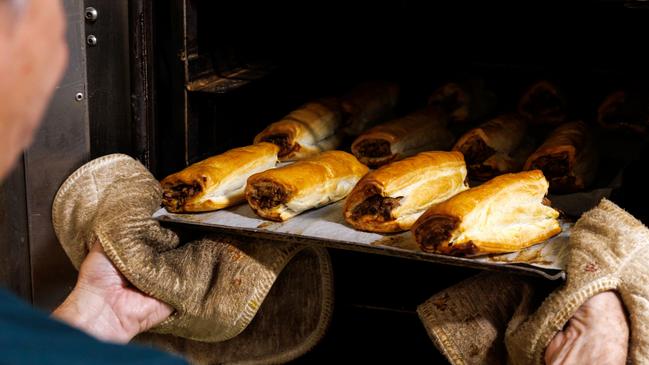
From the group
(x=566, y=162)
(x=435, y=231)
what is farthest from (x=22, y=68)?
(x=566, y=162)

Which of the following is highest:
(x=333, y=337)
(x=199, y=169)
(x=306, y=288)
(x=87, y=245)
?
(x=199, y=169)

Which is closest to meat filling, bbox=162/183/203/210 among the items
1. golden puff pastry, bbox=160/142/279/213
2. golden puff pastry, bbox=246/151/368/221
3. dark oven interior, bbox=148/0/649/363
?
golden puff pastry, bbox=160/142/279/213

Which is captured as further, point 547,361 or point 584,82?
point 584,82

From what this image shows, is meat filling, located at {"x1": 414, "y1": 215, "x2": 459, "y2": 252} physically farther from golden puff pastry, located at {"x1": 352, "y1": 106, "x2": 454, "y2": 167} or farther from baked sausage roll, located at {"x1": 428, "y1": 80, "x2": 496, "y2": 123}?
baked sausage roll, located at {"x1": 428, "y1": 80, "x2": 496, "y2": 123}

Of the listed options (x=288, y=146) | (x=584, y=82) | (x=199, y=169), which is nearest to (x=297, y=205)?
(x=199, y=169)

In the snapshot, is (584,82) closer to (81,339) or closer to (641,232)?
(641,232)

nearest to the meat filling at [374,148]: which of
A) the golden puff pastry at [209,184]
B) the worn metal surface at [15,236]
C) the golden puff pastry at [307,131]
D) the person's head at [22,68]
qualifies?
the golden puff pastry at [307,131]
